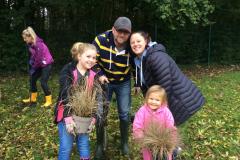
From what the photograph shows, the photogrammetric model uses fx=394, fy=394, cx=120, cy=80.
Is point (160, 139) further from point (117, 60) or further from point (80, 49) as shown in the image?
point (117, 60)

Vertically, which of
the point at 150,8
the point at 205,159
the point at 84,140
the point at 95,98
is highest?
the point at 150,8

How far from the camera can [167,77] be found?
4.08 m

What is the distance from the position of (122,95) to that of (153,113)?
134 cm

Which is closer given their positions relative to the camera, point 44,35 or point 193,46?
point 44,35

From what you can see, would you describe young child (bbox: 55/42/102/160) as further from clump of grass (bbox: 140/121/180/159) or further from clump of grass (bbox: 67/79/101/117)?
clump of grass (bbox: 140/121/180/159)

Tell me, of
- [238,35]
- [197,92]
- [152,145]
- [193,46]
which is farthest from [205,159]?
[238,35]

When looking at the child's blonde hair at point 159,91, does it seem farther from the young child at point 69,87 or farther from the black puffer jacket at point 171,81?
the young child at point 69,87

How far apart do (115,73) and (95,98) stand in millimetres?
892

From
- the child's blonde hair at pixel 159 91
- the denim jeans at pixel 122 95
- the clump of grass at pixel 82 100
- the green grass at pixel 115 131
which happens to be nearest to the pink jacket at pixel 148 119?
the child's blonde hair at pixel 159 91

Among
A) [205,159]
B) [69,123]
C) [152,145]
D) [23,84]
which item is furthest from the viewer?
[23,84]

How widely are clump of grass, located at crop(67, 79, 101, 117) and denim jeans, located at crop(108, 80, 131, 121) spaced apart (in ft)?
3.29

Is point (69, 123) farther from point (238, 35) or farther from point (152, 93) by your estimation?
point (238, 35)

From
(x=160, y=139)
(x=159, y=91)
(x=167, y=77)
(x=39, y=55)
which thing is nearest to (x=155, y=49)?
(x=167, y=77)

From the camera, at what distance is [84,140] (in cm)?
433
